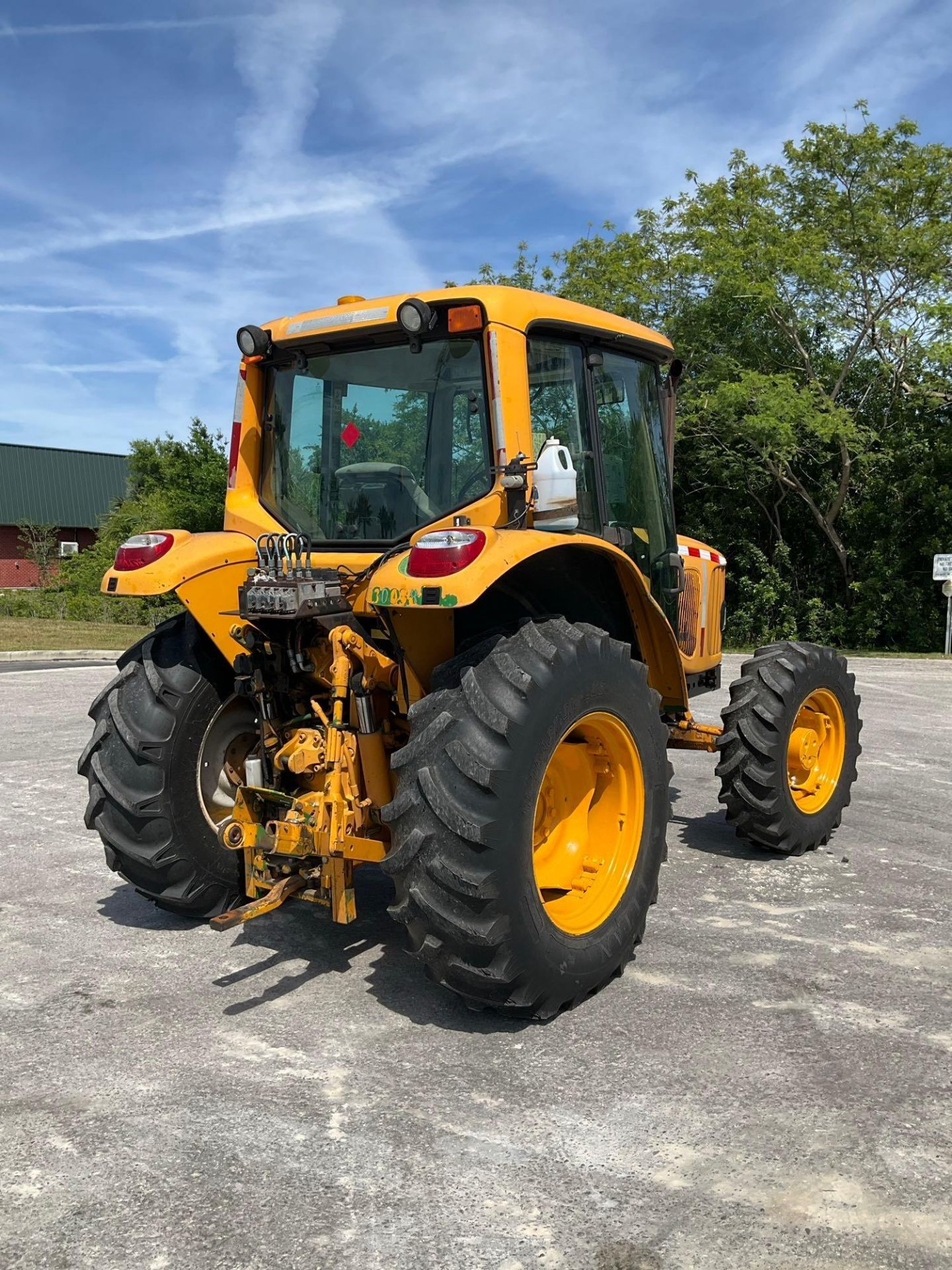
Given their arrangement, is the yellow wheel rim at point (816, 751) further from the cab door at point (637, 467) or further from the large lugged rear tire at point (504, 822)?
the large lugged rear tire at point (504, 822)

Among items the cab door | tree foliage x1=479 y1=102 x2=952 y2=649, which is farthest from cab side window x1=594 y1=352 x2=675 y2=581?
tree foliage x1=479 y1=102 x2=952 y2=649

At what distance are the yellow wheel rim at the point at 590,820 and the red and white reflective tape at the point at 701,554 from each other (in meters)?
1.96

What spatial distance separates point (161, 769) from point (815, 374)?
807 inches

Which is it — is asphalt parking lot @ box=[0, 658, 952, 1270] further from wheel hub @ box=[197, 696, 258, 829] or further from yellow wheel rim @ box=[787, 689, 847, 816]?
yellow wheel rim @ box=[787, 689, 847, 816]

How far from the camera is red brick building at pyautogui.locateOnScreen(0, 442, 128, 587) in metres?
45.1

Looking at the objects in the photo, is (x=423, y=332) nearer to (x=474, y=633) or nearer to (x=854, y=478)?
(x=474, y=633)

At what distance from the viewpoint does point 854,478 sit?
22.5m

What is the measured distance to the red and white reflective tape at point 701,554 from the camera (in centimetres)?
604

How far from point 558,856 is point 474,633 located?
93cm

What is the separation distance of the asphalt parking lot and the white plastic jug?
177 cm

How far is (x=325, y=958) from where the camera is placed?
4.23 m

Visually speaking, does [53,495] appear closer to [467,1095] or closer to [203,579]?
[203,579]

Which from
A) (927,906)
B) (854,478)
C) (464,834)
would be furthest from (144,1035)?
(854,478)

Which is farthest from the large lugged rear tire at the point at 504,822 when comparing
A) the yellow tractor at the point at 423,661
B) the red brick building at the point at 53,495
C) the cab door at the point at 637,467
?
the red brick building at the point at 53,495
